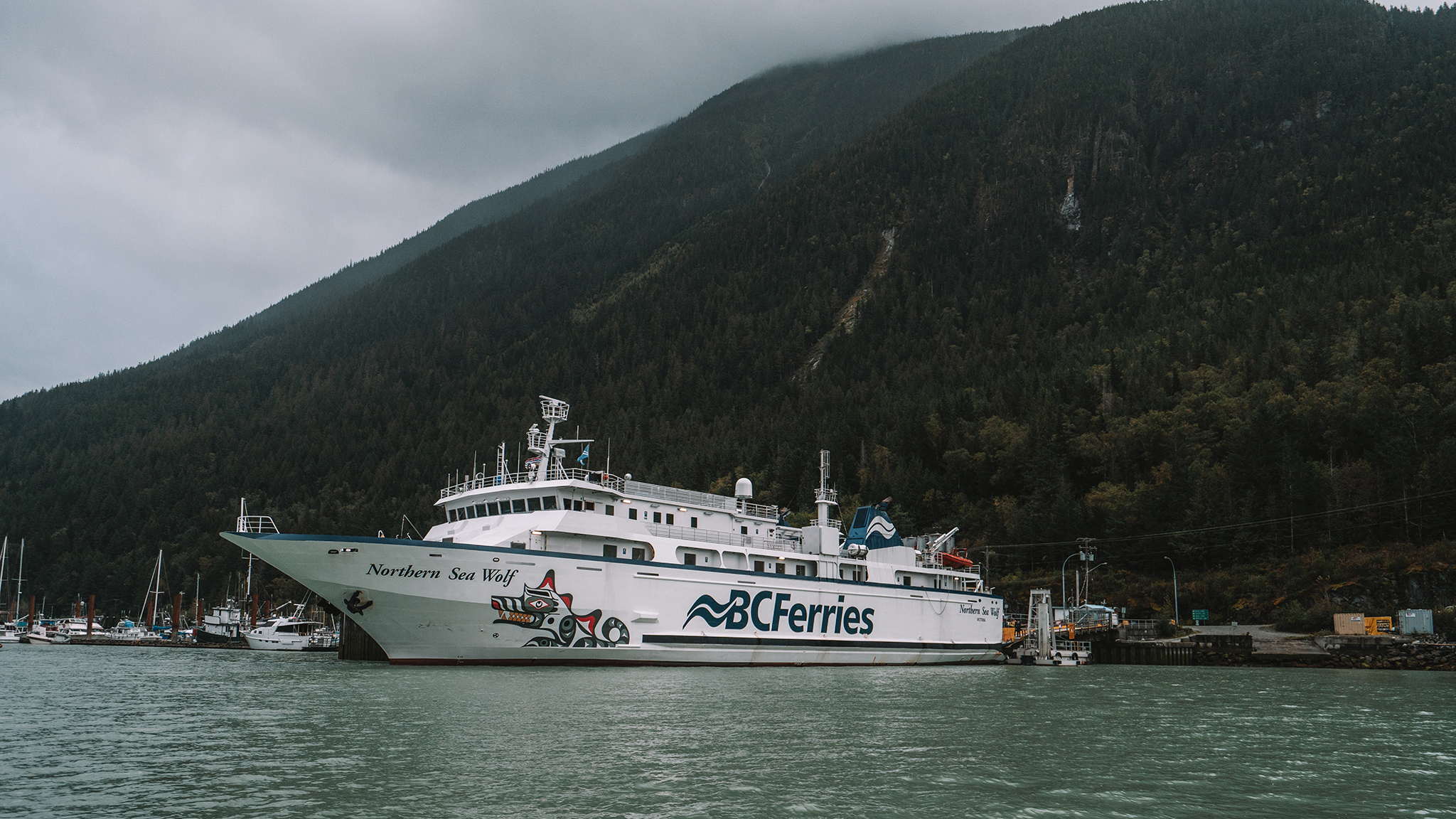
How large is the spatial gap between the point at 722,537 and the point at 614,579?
18.8ft

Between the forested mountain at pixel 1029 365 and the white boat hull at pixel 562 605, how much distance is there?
121 feet

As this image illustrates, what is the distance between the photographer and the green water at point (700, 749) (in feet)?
41.0

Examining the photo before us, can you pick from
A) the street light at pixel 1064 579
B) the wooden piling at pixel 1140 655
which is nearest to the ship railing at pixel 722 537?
the wooden piling at pixel 1140 655

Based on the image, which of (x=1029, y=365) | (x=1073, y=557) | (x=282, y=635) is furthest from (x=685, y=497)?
(x=1029, y=365)

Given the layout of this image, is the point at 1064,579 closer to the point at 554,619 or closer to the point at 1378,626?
the point at 1378,626

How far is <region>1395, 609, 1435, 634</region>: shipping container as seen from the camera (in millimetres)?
47469

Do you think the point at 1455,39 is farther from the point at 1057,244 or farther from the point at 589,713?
the point at 589,713

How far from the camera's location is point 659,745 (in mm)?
16656

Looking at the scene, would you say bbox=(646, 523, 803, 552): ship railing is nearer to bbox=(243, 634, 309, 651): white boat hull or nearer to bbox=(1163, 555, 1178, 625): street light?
bbox=(1163, 555, 1178, 625): street light

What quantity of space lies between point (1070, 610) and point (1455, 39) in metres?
159

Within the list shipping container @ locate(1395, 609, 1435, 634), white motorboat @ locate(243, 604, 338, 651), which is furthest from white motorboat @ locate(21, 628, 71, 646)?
shipping container @ locate(1395, 609, 1435, 634)

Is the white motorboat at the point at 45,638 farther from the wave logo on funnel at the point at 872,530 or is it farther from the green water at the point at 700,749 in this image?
the wave logo on funnel at the point at 872,530

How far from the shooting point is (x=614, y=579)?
108 feet

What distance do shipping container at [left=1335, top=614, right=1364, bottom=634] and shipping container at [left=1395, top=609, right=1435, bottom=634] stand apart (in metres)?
1.77
